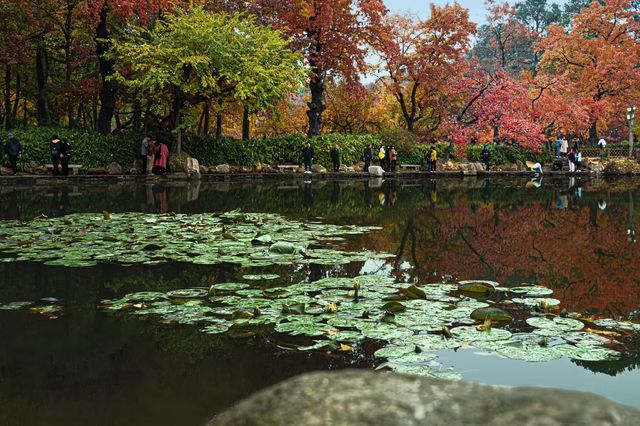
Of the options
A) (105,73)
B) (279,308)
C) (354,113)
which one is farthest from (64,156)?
(279,308)

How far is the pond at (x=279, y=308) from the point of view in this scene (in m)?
3.92

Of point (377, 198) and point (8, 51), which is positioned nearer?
point (377, 198)

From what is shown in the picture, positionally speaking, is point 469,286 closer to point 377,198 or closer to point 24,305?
point 24,305

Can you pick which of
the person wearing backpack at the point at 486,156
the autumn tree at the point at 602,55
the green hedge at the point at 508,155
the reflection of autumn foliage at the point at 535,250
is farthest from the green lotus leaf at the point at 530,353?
the autumn tree at the point at 602,55

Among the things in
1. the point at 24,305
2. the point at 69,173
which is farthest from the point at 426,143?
the point at 24,305

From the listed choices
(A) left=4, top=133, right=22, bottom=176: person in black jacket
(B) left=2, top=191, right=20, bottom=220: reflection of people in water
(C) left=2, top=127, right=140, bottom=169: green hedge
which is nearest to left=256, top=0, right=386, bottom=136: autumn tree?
(C) left=2, top=127, right=140, bottom=169: green hedge

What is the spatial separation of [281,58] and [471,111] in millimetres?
12799

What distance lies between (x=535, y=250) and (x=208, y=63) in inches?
654

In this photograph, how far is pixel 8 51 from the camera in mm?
24766

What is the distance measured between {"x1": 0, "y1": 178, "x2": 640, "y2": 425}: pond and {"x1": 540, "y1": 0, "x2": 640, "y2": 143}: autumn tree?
94.0ft

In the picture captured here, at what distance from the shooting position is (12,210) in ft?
42.2

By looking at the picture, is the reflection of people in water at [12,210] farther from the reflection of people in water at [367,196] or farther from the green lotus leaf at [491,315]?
the green lotus leaf at [491,315]

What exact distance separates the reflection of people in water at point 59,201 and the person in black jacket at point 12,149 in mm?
2893

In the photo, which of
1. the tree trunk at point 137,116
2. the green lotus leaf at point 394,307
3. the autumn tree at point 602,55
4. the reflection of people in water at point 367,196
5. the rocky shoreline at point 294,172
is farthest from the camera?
the autumn tree at point 602,55
